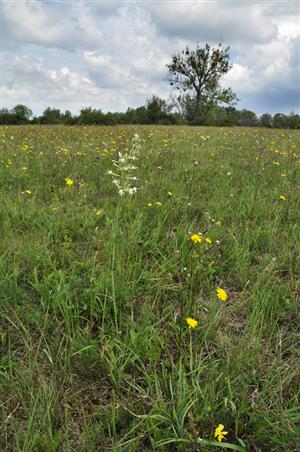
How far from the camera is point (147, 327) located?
2.02 m

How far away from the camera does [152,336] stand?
1.99 m

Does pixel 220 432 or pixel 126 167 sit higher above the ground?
pixel 126 167

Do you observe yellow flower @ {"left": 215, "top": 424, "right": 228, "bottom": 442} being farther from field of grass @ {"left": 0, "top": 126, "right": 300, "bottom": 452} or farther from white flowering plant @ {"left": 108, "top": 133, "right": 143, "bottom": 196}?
white flowering plant @ {"left": 108, "top": 133, "right": 143, "bottom": 196}

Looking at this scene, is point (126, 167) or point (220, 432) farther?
point (126, 167)

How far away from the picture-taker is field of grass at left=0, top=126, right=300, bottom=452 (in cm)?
158

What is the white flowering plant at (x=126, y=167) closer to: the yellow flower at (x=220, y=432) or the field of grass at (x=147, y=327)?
the field of grass at (x=147, y=327)

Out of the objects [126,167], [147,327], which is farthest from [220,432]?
[126,167]

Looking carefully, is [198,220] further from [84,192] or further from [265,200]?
[84,192]

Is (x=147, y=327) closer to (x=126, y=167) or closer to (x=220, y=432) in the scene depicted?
(x=220, y=432)

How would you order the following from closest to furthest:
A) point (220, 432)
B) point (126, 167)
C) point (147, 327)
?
point (220, 432), point (147, 327), point (126, 167)

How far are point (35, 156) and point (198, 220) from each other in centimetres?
341

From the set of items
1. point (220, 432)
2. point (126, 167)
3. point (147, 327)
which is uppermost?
point (126, 167)

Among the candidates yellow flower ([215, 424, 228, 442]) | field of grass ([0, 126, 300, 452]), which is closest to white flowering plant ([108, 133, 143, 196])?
field of grass ([0, 126, 300, 452])

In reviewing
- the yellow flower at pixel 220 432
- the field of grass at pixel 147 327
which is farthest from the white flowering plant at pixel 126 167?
the yellow flower at pixel 220 432
